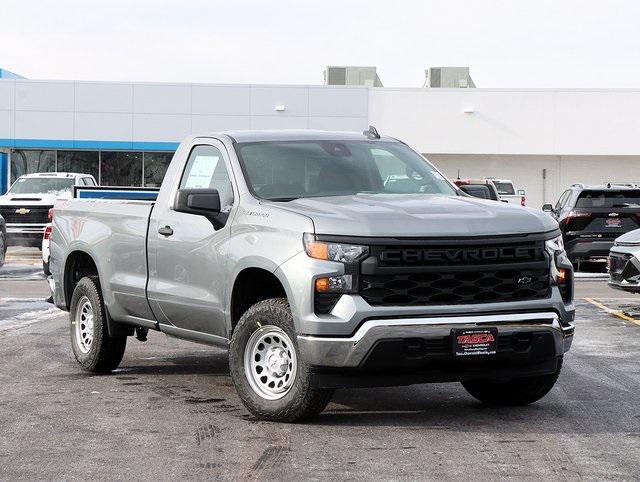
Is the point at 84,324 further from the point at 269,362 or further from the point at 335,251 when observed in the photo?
the point at 335,251

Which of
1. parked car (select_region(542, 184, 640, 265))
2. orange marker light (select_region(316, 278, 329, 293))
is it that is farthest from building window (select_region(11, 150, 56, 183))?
orange marker light (select_region(316, 278, 329, 293))

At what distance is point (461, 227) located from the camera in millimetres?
7637

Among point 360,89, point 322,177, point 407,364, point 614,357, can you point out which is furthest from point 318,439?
point 360,89

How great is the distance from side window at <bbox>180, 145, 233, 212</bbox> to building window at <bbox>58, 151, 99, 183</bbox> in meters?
42.5

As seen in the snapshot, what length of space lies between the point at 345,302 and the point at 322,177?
1659 mm

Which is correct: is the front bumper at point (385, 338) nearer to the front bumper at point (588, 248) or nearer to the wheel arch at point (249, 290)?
the wheel arch at point (249, 290)

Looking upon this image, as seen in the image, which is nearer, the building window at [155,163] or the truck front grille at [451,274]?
the truck front grille at [451,274]

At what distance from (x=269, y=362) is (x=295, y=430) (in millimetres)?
509

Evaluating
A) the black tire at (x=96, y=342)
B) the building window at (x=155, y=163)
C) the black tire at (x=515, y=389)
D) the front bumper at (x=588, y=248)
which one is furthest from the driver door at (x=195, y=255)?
the building window at (x=155, y=163)

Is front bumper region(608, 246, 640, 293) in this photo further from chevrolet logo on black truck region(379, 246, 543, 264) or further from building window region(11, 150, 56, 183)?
building window region(11, 150, 56, 183)

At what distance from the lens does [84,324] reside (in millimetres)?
10648

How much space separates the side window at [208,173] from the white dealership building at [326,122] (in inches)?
1608

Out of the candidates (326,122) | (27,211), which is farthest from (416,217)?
(326,122)

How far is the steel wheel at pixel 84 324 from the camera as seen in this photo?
10469 mm
